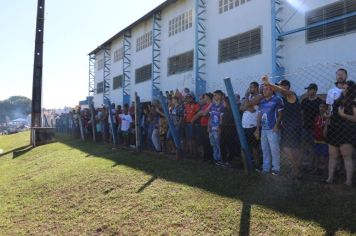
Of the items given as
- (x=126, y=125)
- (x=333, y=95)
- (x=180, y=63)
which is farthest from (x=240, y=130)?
(x=180, y=63)

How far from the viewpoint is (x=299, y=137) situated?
6.75m

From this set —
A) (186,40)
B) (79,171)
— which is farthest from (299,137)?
(186,40)

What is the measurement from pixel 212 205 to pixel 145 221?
3.40 ft

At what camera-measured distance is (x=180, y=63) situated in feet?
64.5

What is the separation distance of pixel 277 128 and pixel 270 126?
0.15 m

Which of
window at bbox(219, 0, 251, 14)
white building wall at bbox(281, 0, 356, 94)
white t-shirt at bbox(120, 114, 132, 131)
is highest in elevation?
window at bbox(219, 0, 251, 14)


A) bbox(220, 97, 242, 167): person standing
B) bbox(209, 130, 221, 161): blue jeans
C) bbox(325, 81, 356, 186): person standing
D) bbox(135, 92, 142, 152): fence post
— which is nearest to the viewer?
bbox(325, 81, 356, 186): person standing

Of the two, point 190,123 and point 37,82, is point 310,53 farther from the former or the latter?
point 37,82

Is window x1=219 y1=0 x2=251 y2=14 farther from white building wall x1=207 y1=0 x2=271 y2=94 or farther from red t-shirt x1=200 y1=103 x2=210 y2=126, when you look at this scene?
red t-shirt x1=200 y1=103 x2=210 y2=126

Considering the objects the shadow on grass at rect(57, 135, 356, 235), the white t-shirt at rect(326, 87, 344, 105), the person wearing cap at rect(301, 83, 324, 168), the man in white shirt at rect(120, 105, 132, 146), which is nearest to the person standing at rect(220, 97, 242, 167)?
the shadow on grass at rect(57, 135, 356, 235)

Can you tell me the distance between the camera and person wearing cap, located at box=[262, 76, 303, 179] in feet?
22.0

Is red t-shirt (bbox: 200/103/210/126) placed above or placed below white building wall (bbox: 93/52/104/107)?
below

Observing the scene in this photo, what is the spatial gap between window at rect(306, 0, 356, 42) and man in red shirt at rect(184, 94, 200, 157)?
4.95 metres

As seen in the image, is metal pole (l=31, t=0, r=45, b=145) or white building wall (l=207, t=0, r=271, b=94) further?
metal pole (l=31, t=0, r=45, b=145)
